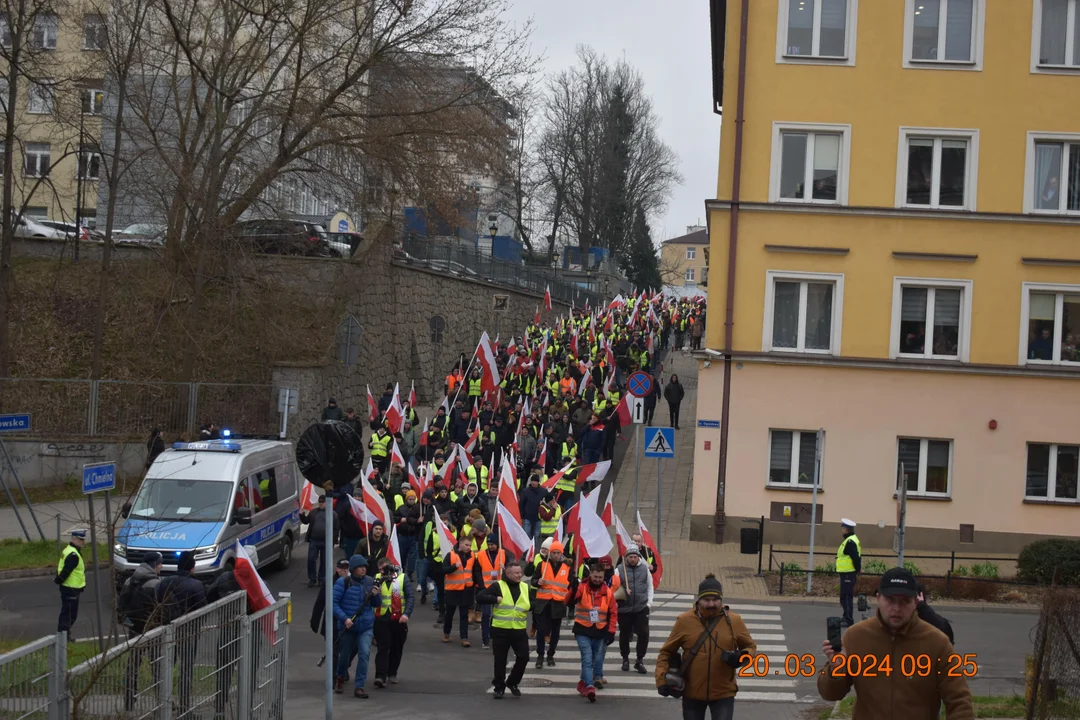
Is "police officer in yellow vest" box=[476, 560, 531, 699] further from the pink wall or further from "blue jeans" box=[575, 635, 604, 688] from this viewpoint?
the pink wall

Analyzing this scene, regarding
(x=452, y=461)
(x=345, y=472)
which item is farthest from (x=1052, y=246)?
(x=345, y=472)

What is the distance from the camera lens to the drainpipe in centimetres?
2553

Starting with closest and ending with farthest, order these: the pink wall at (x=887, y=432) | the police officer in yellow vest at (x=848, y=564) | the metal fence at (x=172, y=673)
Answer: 1. the metal fence at (x=172, y=673)
2. the police officer in yellow vest at (x=848, y=564)
3. the pink wall at (x=887, y=432)

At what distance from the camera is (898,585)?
614 centimetres

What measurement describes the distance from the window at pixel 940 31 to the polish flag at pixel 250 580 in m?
18.9

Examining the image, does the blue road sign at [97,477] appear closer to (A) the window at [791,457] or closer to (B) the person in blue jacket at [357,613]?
(B) the person in blue jacket at [357,613]

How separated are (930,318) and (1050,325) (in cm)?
247

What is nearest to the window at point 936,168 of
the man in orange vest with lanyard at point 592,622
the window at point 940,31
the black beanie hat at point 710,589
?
the window at point 940,31

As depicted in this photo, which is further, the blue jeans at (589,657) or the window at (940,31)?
the window at (940,31)

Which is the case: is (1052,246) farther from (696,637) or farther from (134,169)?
(134,169)

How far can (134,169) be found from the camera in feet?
117

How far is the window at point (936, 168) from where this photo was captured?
83.8 ft

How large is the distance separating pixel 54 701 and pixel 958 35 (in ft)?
76.6

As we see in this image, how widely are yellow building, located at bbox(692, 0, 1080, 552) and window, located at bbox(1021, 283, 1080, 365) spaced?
4 centimetres
